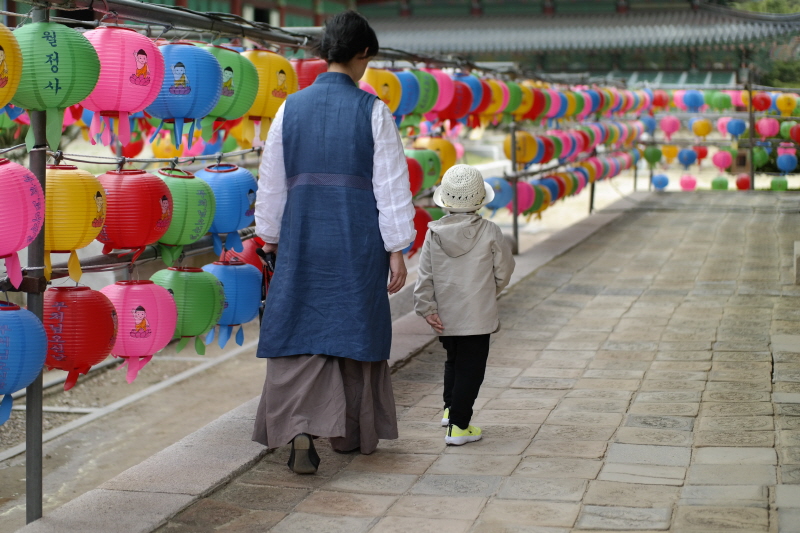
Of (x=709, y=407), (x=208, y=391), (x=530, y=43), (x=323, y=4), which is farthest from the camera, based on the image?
(x=530, y=43)

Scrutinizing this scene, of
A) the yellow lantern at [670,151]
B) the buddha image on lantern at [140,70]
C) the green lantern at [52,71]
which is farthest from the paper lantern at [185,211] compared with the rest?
the yellow lantern at [670,151]

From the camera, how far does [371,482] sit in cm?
376

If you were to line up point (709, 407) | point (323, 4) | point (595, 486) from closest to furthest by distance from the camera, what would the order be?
point (595, 486) → point (709, 407) → point (323, 4)

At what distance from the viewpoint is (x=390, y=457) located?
4055 mm

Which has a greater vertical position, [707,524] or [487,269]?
[487,269]

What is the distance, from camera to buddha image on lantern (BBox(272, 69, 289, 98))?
222 inches

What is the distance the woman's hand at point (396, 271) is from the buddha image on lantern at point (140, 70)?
1.40 meters

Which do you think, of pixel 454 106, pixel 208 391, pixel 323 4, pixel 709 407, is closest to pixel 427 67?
pixel 454 106

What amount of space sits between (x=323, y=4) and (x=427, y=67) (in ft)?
57.2

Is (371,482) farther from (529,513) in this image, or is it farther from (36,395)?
(36,395)

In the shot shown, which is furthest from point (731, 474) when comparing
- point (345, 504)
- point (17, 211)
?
point (17, 211)

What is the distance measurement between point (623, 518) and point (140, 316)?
2.28 meters

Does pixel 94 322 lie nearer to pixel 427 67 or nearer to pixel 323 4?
pixel 427 67

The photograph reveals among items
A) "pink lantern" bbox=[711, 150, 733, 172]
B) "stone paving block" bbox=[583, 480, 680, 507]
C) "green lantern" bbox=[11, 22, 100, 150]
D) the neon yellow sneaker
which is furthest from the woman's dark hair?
"pink lantern" bbox=[711, 150, 733, 172]
